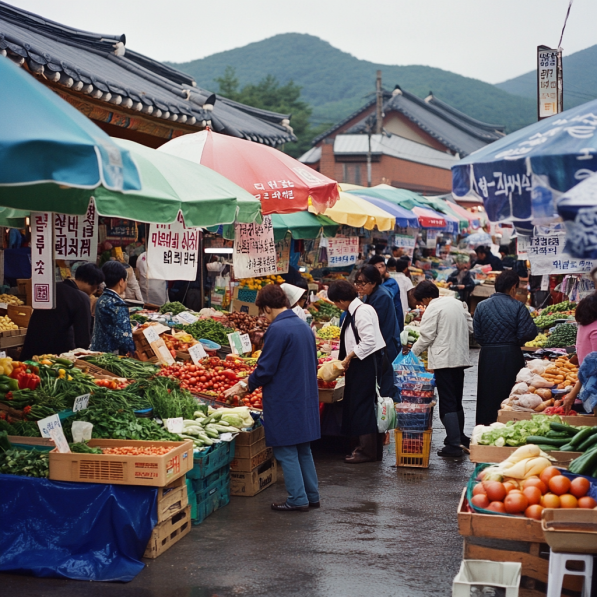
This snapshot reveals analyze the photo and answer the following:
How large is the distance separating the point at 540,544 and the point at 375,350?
3746 millimetres

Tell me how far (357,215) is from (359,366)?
6343 mm

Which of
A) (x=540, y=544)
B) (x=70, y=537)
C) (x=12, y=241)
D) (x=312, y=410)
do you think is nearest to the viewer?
(x=540, y=544)

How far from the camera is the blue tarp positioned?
17.8 ft

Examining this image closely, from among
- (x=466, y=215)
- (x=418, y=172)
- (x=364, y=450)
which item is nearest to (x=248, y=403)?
(x=364, y=450)

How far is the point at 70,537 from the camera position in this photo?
18.2ft

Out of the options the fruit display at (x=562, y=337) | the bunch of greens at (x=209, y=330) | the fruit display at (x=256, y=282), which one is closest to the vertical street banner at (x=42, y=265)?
the bunch of greens at (x=209, y=330)

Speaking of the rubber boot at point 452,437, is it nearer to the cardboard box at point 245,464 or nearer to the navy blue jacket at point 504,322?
the navy blue jacket at point 504,322

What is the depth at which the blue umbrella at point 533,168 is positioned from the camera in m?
4.23

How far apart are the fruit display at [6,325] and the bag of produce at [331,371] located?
158 inches

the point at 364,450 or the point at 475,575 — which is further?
the point at 364,450

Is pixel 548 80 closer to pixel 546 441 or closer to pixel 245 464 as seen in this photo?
pixel 546 441

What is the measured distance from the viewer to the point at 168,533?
577cm

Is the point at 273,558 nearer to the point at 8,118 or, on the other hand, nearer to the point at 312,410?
the point at 312,410

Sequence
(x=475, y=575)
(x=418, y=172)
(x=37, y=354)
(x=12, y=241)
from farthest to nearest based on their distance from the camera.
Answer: (x=418, y=172) < (x=12, y=241) < (x=37, y=354) < (x=475, y=575)
